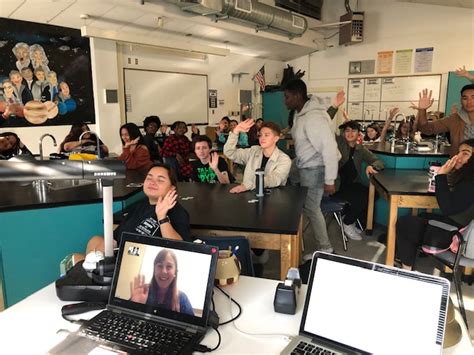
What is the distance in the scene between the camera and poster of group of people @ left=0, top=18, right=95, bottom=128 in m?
4.83

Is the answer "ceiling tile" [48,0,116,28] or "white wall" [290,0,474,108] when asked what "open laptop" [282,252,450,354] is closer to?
"ceiling tile" [48,0,116,28]

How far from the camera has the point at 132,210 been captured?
213 centimetres

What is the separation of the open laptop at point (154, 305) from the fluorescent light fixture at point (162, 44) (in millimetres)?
4908

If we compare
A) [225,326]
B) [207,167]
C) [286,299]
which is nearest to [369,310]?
[286,299]

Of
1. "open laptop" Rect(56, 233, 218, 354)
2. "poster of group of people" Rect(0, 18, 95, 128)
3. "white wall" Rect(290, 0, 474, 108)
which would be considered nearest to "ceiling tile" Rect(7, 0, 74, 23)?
"poster of group of people" Rect(0, 18, 95, 128)

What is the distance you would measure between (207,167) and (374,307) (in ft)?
8.89

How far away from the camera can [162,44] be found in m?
6.37

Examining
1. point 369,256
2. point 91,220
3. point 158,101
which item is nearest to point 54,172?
point 91,220

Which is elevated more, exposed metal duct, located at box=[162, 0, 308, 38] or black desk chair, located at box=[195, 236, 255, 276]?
exposed metal duct, located at box=[162, 0, 308, 38]

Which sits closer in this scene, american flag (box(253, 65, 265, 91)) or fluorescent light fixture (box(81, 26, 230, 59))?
Answer: fluorescent light fixture (box(81, 26, 230, 59))

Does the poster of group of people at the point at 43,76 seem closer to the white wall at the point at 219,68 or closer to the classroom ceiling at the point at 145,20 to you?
the classroom ceiling at the point at 145,20

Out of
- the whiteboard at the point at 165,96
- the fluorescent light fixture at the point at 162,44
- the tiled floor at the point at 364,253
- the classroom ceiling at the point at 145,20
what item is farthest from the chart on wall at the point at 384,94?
the tiled floor at the point at 364,253

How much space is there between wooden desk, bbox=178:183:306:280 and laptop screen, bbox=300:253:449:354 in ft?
3.05

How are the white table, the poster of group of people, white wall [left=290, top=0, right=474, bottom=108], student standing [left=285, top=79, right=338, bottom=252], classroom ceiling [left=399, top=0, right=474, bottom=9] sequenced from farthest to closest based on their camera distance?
white wall [left=290, top=0, right=474, bottom=108] < classroom ceiling [left=399, top=0, right=474, bottom=9] < the poster of group of people < student standing [left=285, top=79, right=338, bottom=252] < the white table
